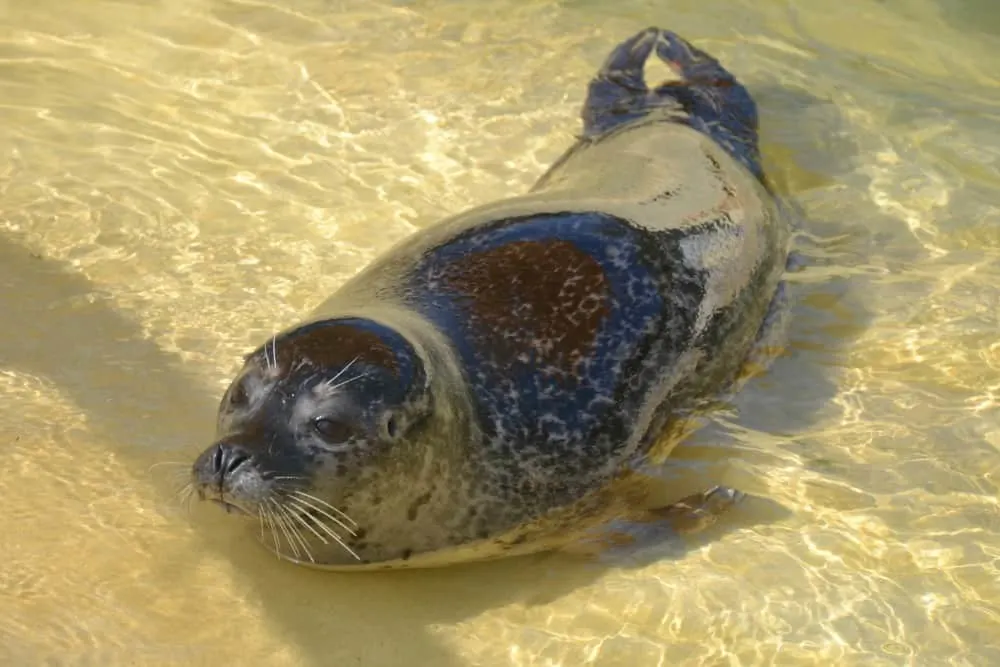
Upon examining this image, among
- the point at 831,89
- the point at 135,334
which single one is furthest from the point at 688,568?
the point at 831,89

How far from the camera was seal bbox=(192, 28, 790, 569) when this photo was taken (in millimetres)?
3545

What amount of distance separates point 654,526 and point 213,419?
1.43 meters

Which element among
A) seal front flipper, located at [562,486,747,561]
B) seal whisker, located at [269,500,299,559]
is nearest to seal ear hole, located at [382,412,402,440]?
seal whisker, located at [269,500,299,559]

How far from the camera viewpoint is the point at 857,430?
4590mm

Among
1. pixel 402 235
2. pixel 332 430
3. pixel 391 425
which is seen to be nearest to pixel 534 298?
pixel 391 425

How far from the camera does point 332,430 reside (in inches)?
139

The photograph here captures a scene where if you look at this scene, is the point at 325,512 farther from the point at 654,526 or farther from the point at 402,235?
the point at 402,235

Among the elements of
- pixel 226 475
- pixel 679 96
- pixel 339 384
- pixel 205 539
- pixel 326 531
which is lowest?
pixel 205 539

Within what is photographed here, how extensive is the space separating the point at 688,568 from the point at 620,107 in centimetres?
291

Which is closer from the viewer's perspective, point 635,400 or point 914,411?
point 635,400

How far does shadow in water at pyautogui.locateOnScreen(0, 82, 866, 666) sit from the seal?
94 millimetres

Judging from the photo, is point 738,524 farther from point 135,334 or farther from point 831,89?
point 831,89

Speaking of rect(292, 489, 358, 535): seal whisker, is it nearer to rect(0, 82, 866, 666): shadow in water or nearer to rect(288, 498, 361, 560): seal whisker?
rect(288, 498, 361, 560): seal whisker

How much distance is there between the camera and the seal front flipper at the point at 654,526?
155 inches
